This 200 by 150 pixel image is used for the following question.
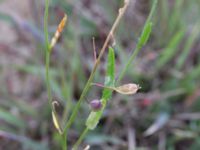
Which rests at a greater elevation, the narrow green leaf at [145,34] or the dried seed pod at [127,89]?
the narrow green leaf at [145,34]

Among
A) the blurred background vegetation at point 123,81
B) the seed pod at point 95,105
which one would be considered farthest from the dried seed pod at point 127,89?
the blurred background vegetation at point 123,81

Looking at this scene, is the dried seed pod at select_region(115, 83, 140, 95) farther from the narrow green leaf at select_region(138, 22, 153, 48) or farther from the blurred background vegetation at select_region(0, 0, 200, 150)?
the blurred background vegetation at select_region(0, 0, 200, 150)

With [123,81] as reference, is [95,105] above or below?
above

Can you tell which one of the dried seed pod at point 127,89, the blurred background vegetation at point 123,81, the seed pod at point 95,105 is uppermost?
the dried seed pod at point 127,89

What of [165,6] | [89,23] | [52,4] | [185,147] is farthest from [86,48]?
[185,147]

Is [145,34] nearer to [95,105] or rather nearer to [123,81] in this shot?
[95,105]

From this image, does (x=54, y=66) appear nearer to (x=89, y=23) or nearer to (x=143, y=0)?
(x=89, y=23)

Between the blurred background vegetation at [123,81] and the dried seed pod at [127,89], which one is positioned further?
the blurred background vegetation at [123,81]

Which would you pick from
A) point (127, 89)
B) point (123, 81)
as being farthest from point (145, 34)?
point (123, 81)

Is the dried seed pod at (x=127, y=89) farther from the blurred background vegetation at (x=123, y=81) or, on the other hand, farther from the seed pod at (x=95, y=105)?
the blurred background vegetation at (x=123, y=81)

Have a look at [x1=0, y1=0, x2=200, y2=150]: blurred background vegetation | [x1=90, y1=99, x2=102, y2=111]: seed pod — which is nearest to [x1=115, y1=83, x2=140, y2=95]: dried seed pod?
[x1=90, y1=99, x2=102, y2=111]: seed pod
